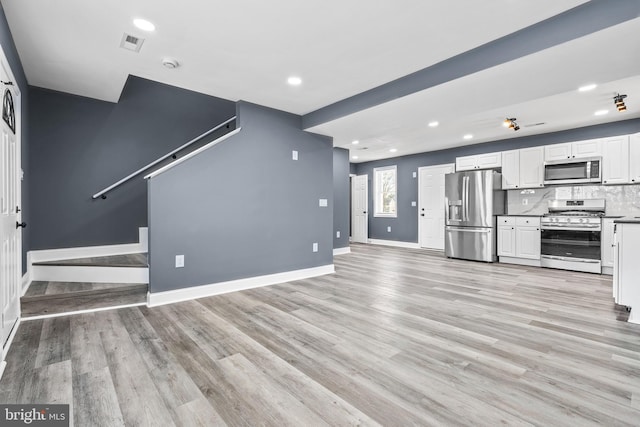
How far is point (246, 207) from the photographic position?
4.02 metres

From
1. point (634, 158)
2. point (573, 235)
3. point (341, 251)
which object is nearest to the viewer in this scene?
point (634, 158)

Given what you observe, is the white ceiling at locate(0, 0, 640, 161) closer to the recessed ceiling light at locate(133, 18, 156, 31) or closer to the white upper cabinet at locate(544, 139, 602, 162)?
the recessed ceiling light at locate(133, 18, 156, 31)

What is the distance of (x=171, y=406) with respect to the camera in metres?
1.60

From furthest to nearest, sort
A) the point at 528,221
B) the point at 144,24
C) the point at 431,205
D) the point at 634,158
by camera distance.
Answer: the point at 431,205, the point at 528,221, the point at 634,158, the point at 144,24

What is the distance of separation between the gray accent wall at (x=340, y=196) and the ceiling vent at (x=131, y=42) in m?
4.90

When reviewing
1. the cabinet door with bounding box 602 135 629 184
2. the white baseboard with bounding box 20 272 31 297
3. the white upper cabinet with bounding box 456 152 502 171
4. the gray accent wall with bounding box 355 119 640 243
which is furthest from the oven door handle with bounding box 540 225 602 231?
the white baseboard with bounding box 20 272 31 297

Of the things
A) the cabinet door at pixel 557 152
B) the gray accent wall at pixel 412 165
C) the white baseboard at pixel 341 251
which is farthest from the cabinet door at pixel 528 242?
the white baseboard at pixel 341 251

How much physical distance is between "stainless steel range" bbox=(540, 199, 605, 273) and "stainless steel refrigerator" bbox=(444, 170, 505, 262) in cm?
85

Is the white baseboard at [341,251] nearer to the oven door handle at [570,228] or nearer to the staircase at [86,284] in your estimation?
the oven door handle at [570,228]

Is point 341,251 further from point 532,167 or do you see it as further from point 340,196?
point 532,167

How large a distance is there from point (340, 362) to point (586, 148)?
Result: 572cm

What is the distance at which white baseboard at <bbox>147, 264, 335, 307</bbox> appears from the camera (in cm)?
332

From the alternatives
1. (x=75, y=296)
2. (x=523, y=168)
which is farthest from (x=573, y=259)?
(x=75, y=296)

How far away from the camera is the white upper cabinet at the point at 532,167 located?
561cm
